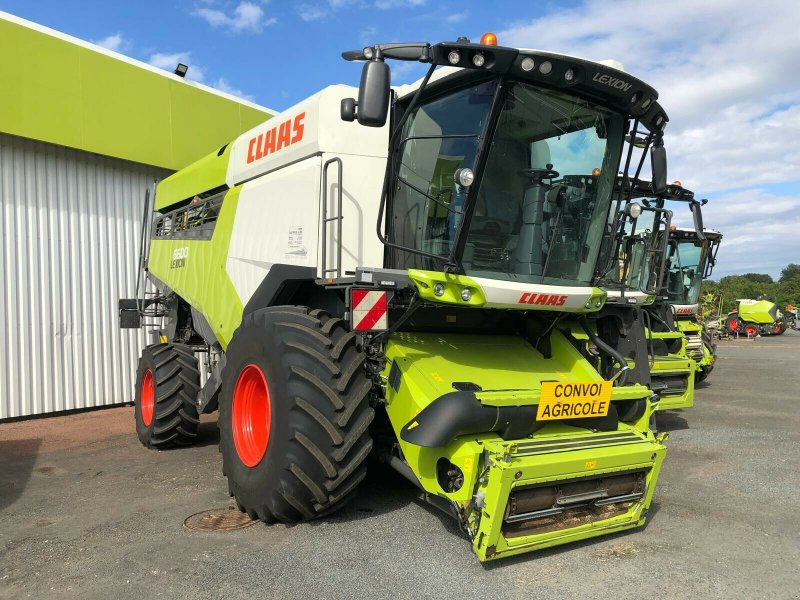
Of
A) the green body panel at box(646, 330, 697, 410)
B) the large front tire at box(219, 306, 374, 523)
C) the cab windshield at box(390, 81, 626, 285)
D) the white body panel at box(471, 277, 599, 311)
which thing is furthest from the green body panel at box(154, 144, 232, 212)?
the green body panel at box(646, 330, 697, 410)

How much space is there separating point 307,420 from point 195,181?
14.3 feet

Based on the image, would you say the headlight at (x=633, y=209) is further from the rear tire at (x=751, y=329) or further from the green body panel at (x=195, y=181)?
the rear tire at (x=751, y=329)

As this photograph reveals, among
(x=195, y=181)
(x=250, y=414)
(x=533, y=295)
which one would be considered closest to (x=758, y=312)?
(x=195, y=181)

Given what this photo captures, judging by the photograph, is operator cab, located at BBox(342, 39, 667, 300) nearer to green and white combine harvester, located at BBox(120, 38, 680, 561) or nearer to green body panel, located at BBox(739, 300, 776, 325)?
green and white combine harvester, located at BBox(120, 38, 680, 561)

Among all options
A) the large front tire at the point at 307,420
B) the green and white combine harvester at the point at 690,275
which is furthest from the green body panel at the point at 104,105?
the green and white combine harvester at the point at 690,275

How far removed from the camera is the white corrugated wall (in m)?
8.52

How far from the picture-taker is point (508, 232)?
426 cm

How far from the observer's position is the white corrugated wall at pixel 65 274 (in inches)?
335

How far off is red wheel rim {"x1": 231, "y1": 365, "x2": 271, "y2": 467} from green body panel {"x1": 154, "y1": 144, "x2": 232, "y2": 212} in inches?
103

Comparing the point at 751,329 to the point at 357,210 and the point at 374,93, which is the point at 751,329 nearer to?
the point at 357,210

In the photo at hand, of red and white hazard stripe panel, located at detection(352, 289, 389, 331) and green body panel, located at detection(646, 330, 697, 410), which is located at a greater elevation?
red and white hazard stripe panel, located at detection(352, 289, 389, 331)

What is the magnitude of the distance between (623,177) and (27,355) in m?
8.04

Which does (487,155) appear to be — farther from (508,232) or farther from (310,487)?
(310,487)

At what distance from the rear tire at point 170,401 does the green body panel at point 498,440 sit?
330 cm
